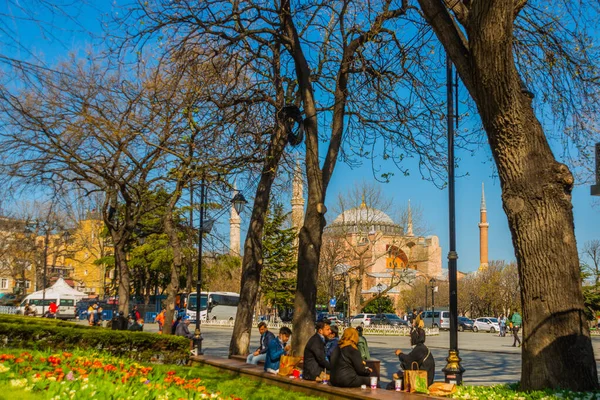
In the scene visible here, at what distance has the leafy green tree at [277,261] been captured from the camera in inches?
2183

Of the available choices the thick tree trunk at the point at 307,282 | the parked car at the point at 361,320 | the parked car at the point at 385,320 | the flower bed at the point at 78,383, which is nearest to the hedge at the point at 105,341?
the thick tree trunk at the point at 307,282

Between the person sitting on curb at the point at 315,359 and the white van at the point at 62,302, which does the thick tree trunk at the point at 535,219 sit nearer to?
the person sitting on curb at the point at 315,359

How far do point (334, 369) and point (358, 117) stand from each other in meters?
6.51

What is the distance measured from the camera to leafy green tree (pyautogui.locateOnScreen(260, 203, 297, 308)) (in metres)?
55.4

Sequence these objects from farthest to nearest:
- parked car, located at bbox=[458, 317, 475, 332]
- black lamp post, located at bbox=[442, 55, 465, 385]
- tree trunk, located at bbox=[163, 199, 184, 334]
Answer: parked car, located at bbox=[458, 317, 475, 332] → tree trunk, located at bbox=[163, 199, 184, 334] → black lamp post, located at bbox=[442, 55, 465, 385]

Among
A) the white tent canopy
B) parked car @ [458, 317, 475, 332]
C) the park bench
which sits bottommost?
parked car @ [458, 317, 475, 332]

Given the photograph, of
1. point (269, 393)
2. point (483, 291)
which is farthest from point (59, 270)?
point (269, 393)

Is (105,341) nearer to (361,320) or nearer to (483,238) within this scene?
(361,320)

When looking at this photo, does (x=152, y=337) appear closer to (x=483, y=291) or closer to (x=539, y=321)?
(x=539, y=321)

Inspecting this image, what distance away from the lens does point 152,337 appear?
1608 cm

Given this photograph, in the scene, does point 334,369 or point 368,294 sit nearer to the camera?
point 334,369

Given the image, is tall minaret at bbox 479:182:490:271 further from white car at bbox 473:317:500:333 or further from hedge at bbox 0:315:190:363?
hedge at bbox 0:315:190:363

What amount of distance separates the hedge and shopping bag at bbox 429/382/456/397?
8.74 metres

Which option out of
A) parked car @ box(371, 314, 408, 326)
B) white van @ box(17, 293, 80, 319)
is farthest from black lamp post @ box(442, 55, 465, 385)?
white van @ box(17, 293, 80, 319)
